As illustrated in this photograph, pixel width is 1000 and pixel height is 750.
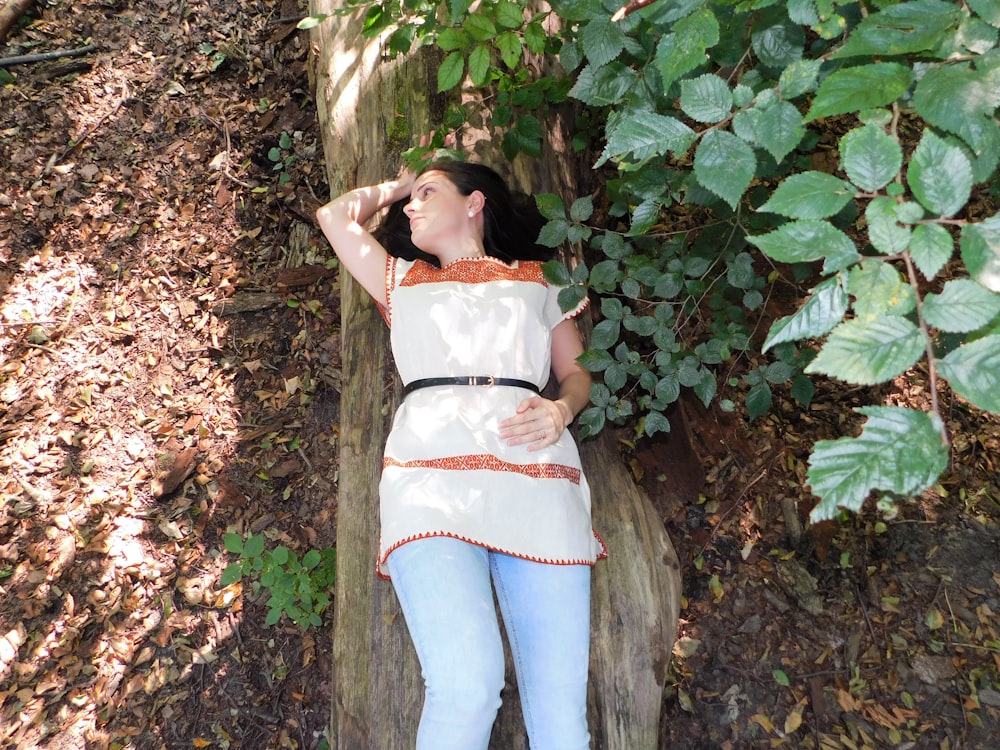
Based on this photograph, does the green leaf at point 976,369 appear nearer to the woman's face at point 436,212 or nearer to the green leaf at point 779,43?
the green leaf at point 779,43

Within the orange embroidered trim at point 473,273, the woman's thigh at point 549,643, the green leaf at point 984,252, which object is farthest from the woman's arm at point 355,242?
the green leaf at point 984,252

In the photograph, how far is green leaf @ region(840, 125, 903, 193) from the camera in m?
1.17

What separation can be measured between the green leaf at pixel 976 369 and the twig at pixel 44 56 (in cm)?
470

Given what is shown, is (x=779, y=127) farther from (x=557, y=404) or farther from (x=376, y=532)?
(x=376, y=532)

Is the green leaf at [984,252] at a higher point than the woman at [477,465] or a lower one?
higher

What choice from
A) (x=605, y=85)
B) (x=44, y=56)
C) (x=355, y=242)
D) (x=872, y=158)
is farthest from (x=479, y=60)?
(x=44, y=56)

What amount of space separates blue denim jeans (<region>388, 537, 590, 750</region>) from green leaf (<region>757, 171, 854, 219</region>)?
151cm

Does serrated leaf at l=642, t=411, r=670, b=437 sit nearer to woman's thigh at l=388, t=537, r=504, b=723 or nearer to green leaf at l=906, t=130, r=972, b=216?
woman's thigh at l=388, t=537, r=504, b=723

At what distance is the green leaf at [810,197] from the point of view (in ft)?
3.95

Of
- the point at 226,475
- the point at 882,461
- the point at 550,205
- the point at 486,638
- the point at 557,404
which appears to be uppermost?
the point at 882,461

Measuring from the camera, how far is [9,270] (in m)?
3.62

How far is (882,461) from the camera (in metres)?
1.10

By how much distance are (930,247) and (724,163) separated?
433 mm

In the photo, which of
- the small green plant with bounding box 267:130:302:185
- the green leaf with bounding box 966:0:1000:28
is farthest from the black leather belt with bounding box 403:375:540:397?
the small green plant with bounding box 267:130:302:185
